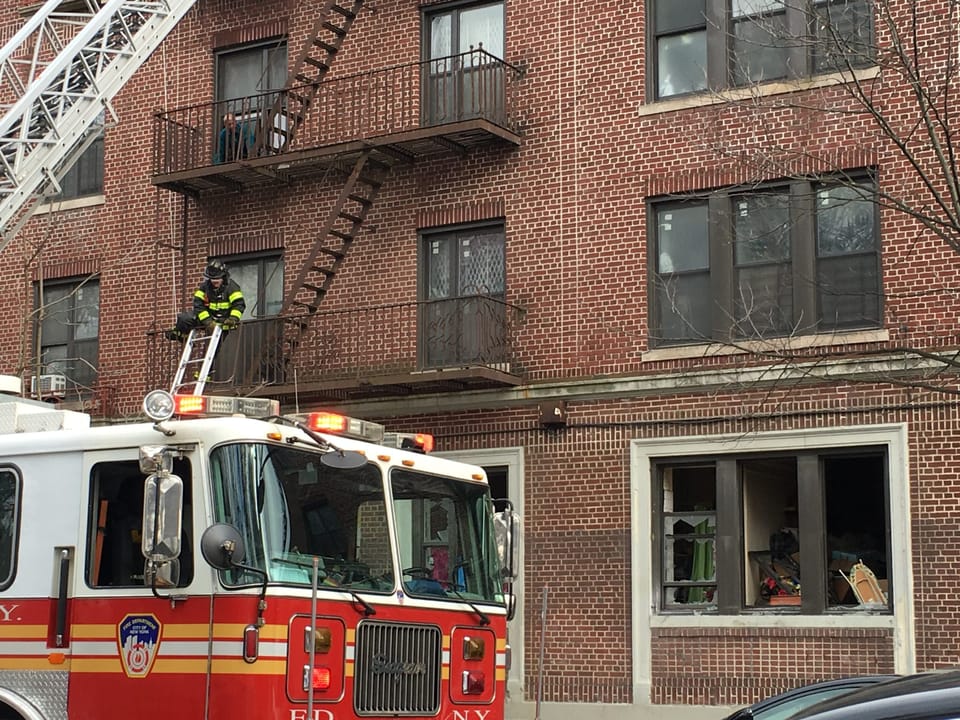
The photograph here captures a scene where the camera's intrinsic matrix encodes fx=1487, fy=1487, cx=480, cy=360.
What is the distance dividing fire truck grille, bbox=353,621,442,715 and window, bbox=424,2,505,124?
10.2 metres

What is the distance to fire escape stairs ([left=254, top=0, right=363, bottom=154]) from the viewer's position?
2034 cm

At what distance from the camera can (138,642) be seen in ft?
30.7

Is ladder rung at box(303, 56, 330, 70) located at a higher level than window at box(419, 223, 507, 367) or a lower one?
→ higher

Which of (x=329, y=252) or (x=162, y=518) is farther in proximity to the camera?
(x=329, y=252)

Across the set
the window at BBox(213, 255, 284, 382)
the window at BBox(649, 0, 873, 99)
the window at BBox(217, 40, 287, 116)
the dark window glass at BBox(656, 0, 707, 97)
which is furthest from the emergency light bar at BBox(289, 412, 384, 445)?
the window at BBox(217, 40, 287, 116)

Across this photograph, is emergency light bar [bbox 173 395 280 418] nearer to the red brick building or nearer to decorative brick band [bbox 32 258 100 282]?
the red brick building

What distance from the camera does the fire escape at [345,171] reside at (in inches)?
744

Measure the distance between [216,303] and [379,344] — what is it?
13.4 ft

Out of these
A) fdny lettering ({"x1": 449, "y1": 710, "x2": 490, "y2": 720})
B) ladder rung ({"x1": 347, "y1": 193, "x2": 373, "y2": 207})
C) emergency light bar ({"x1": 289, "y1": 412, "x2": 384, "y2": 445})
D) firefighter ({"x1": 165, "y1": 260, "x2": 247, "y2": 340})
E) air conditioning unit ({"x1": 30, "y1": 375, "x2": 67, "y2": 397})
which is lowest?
fdny lettering ({"x1": 449, "y1": 710, "x2": 490, "y2": 720})

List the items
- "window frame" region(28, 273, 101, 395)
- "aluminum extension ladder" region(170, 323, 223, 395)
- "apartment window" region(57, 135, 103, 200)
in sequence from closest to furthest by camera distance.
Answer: "aluminum extension ladder" region(170, 323, 223, 395)
"window frame" region(28, 273, 101, 395)
"apartment window" region(57, 135, 103, 200)

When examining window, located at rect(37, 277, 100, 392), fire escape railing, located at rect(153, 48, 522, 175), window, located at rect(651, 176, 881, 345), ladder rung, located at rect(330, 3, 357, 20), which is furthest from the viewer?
window, located at rect(37, 277, 100, 392)

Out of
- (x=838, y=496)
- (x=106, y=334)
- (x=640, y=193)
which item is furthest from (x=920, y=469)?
(x=106, y=334)

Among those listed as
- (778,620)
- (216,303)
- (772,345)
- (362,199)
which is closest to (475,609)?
(216,303)

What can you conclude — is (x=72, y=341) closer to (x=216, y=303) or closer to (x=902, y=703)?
(x=216, y=303)
